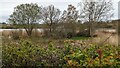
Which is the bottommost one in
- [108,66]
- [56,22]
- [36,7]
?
[108,66]

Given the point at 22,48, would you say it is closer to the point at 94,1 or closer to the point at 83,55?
the point at 83,55

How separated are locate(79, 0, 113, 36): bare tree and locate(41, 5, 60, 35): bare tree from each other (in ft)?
3.26

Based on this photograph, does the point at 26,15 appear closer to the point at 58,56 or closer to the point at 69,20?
the point at 69,20

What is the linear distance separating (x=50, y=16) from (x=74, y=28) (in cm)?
80

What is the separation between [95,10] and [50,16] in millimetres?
2007

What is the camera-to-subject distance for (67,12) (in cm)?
692

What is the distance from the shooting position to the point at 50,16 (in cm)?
682

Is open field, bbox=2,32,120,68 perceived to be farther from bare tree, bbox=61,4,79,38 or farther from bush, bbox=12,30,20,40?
bare tree, bbox=61,4,79,38

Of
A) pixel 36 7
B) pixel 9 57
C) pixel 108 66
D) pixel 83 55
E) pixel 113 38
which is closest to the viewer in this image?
pixel 108 66

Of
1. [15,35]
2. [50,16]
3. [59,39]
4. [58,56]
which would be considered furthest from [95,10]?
[58,56]

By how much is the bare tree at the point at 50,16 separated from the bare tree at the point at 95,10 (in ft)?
3.26

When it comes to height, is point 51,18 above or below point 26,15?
below

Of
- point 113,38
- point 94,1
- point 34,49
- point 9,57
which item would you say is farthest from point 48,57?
point 94,1

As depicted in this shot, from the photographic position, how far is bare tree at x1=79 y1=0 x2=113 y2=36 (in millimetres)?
7344
